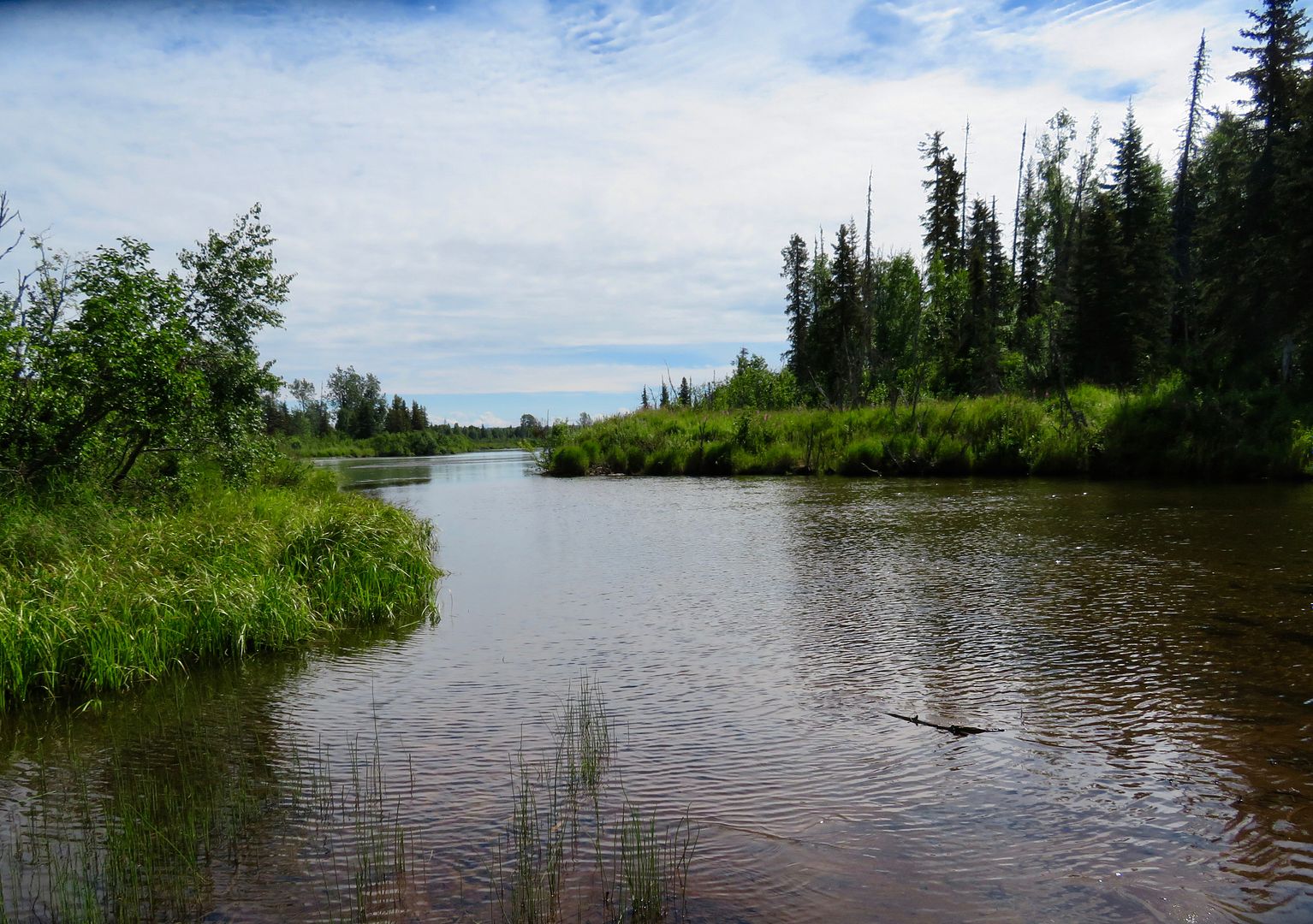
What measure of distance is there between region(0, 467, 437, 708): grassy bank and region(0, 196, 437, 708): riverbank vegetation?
23mm

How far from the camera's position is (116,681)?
8.35 m

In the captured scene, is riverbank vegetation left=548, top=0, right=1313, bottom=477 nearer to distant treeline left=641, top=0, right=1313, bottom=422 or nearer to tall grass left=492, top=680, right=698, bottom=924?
distant treeline left=641, top=0, right=1313, bottom=422

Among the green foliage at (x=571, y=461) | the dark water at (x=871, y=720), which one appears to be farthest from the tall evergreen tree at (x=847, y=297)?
the dark water at (x=871, y=720)

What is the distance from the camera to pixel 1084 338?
151ft

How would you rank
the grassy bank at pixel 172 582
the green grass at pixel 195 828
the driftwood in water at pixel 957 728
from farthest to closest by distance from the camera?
the grassy bank at pixel 172 582 → the driftwood in water at pixel 957 728 → the green grass at pixel 195 828

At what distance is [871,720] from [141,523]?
1061 centimetres

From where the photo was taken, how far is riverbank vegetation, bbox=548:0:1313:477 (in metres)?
27.9

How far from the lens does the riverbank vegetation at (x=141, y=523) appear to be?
8523mm

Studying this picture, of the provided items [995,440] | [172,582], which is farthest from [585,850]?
[995,440]

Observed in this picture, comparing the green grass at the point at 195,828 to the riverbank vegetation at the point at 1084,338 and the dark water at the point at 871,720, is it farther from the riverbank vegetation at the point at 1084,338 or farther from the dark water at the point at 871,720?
the riverbank vegetation at the point at 1084,338

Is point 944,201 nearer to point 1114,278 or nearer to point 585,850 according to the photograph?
point 1114,278

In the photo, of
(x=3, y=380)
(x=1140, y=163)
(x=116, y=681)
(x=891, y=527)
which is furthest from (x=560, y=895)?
(x=1140, y=163)

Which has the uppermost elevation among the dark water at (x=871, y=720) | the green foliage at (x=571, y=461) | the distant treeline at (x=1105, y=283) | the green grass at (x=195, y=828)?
the distant treeline at (x=1105, y=283)

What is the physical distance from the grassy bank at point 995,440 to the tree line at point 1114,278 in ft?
6.04
